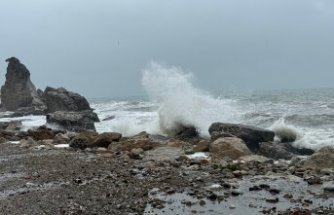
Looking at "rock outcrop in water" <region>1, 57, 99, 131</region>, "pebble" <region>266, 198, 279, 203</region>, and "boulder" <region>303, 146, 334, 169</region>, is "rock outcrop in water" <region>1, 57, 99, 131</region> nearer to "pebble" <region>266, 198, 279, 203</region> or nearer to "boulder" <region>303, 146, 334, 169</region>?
"boulder" <region>303, 146, 334, 169</region>

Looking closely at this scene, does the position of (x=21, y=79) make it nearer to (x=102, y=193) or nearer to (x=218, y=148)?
(x=218, y=148)

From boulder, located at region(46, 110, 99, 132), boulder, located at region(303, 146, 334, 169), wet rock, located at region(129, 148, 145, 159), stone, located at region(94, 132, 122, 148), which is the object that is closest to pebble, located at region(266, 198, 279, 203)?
boulder, located at region(303, 146, 334, 169)

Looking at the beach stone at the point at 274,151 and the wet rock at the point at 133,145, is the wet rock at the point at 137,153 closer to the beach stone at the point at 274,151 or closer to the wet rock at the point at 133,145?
the wet rock at the point at 133,145

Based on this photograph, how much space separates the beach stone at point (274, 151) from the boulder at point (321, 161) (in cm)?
285

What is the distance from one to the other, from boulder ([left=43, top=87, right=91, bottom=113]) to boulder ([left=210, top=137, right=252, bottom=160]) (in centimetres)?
3109

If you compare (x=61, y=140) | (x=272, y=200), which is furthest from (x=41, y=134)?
(x=272, y=200)

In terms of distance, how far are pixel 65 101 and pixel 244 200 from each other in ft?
126

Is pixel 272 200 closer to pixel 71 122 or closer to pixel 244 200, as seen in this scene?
pixel 244 200

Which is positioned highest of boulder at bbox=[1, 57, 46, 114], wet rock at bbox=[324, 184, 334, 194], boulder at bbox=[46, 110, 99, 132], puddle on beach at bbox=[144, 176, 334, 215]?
boulder at bbox=[1, 57, 46, 114]

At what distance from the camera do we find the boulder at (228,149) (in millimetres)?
14977

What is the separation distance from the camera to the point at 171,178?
11.2 m

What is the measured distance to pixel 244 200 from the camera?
9305 mm

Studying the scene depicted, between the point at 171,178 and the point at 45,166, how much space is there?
170 inches

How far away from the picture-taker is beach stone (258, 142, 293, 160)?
16.3 metres
